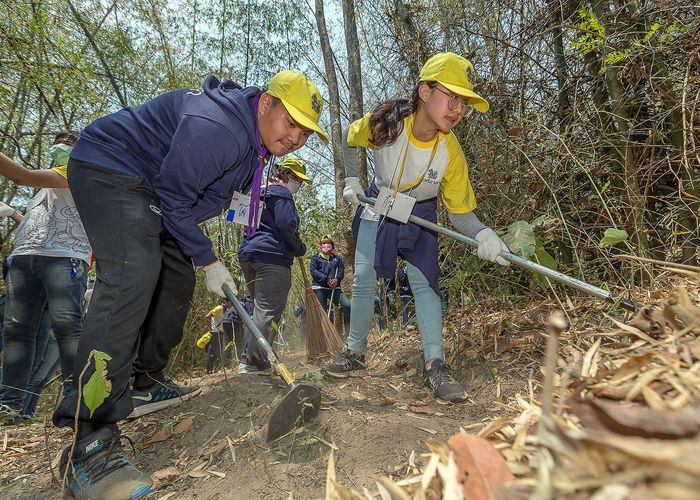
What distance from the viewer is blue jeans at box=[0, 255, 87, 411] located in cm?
254

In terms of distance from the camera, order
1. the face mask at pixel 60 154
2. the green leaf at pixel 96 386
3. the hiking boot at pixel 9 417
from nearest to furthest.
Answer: the green leaf at pixel 96 386 < the hiking boot at pixel 9 417 < the face mask at pixel 60 154

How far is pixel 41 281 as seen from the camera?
266cm

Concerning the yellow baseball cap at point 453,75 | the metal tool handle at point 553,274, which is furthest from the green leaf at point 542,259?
the yellow baseball cap at point 453,75

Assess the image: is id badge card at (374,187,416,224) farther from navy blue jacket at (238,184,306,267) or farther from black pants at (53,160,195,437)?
black pants at (53,160,195,437)

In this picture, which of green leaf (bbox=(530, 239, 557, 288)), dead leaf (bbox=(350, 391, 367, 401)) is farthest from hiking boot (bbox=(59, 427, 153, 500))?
green leaf (bbox=(530, 239, 557, 288))

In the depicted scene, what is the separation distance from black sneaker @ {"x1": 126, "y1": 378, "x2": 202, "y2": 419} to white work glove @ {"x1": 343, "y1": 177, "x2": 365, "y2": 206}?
61.0 inches

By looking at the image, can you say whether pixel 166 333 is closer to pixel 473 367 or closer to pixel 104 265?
pixel 104 265

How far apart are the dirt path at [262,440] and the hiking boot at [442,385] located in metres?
0.05

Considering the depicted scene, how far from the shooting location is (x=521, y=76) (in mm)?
3217

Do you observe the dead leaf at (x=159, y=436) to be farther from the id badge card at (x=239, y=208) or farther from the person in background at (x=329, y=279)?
the person in background at (x=329, y=279)

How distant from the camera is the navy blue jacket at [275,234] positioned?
11.6 ft

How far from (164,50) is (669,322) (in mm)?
8070

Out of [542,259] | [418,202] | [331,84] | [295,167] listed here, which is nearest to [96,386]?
[418,202]

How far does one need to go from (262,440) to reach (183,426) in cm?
52
